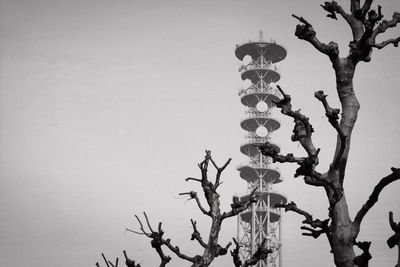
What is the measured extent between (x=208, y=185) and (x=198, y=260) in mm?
2125

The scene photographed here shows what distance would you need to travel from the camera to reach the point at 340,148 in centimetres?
984

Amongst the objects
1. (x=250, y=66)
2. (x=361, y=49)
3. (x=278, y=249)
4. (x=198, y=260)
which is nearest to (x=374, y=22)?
(x=361, y=49)

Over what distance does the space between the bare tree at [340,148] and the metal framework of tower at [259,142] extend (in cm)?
7090

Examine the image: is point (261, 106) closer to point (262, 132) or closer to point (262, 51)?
point (262, 132)

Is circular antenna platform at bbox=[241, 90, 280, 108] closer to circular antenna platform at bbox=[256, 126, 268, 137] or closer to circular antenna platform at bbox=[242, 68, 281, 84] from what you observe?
circular antenna platform at bbox=[242, 68, 281, 84]

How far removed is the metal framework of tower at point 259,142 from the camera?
84.4m

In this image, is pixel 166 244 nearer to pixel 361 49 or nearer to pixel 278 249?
pixel 361 49

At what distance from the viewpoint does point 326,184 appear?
1000 cm

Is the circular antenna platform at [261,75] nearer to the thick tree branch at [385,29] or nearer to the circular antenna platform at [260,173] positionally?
the circular antenna platform at [260,173]

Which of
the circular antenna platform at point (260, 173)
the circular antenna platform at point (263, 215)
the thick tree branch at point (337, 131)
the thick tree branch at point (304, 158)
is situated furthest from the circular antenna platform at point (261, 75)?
the thick tree branch at point (337, 131)

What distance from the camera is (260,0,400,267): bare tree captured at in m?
9.74

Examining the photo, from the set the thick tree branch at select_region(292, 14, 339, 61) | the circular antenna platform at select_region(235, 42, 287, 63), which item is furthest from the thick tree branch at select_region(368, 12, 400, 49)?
the circular antenna platform at select_region(235, 42, 287, 63)

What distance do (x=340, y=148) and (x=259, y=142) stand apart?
75652 millimetres

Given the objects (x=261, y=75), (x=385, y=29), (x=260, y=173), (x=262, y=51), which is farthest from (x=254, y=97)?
(x=385, y=29)
